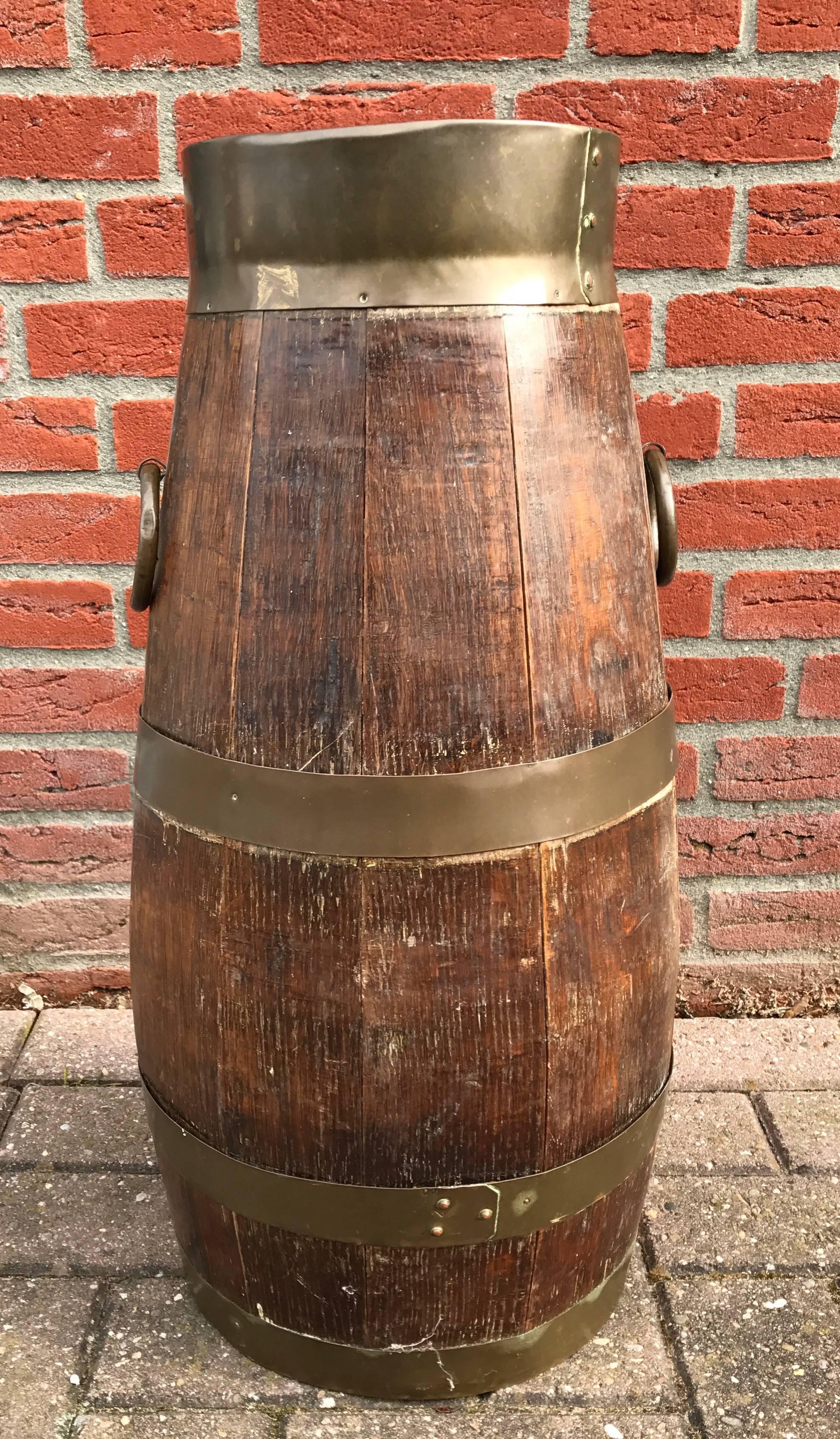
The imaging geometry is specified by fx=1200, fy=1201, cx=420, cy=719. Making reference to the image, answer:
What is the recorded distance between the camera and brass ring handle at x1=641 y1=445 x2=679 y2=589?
1357 mm

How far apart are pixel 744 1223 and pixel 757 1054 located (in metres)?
0.42

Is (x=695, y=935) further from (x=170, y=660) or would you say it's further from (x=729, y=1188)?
(x=170, y=660)

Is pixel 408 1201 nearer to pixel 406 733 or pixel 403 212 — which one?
pixel 406 733

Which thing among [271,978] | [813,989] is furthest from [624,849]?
[813,989]

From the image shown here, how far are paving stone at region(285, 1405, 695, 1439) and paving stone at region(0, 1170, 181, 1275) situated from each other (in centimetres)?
29

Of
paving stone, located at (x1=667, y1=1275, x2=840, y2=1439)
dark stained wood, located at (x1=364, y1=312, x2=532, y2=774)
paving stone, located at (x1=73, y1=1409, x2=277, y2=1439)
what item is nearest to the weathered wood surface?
dark stained wood, located at (x1=364, y1=312, x2=532, y2=774)

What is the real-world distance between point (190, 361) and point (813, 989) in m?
1.55

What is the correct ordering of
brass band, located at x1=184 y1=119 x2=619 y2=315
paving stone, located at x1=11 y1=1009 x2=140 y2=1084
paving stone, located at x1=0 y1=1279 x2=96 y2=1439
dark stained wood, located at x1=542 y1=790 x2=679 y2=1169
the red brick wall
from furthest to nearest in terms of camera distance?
paving stone, located at x1=11 y1=1009 x2=140 y2=1084, the red brick wall, paving stone, located at x1=0 y1=1279 x2=96 y2=1439, dark stained wood, located at x1=542 y1=790 x2=679 y2=1169, brass band, located at x1=184 y1=119 x2=619 y2=315

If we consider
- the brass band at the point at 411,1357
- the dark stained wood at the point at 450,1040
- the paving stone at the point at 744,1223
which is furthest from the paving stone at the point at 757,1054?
the dark stained wood at the point at 450,1040

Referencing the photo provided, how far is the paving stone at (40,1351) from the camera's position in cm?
133

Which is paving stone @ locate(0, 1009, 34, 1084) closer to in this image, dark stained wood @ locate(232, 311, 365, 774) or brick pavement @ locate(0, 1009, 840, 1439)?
brick pavement @ locate(0, 1009, 840, 1439)

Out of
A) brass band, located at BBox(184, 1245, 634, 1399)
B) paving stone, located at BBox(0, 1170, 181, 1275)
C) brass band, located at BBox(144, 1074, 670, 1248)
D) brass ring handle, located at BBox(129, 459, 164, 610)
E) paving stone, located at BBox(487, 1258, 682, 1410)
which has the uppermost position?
brass ring handle, located at BBox(129, 459, 164, 610)

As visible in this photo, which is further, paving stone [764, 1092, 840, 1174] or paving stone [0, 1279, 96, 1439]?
paving stone [764, 1092, 840, 1174]

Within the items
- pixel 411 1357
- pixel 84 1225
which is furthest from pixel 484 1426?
pixel 84 1225
